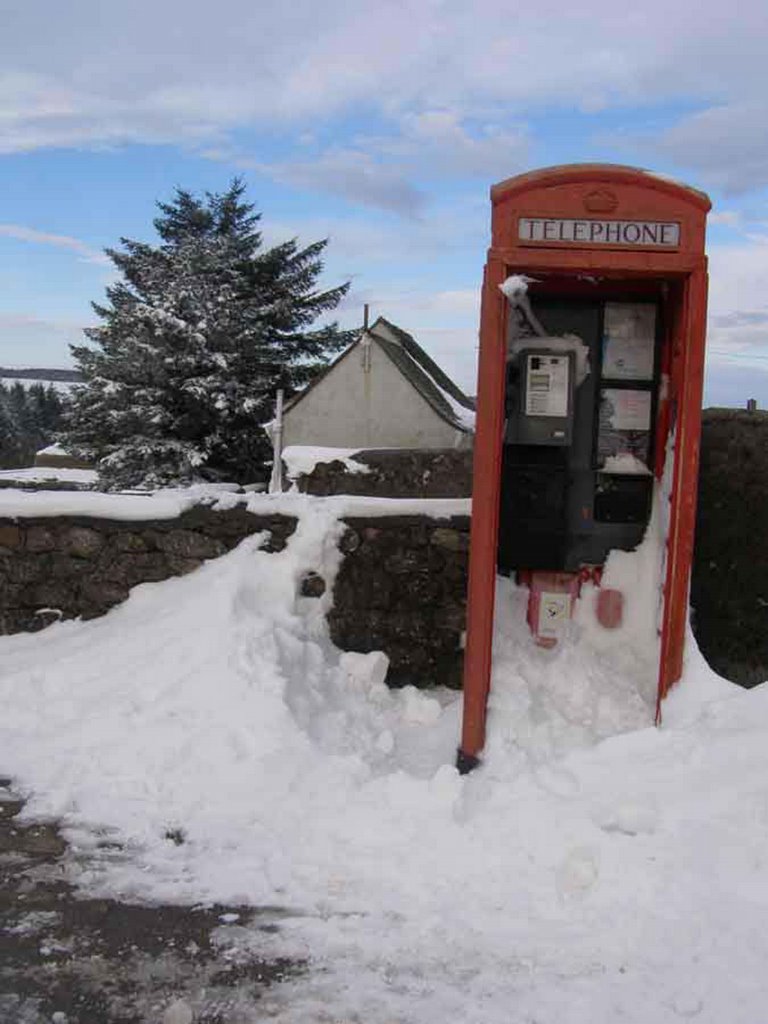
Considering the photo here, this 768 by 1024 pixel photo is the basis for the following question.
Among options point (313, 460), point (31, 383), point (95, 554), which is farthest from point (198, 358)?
point (31, 383)

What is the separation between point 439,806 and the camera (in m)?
3.67

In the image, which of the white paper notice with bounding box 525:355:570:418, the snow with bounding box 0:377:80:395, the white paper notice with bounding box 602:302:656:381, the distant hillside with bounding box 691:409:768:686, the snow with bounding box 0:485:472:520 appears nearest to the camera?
the white paper notice with bounding box 525:355:570:418

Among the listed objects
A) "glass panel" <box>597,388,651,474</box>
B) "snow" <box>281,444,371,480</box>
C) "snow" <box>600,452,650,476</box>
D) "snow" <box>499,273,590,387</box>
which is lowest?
"snow" <box>281,444,371,480</box>

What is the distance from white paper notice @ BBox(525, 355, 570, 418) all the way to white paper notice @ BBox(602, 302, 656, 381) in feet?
0.93

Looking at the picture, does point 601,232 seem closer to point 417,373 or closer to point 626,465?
point 626,465

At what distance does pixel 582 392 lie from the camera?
4.72 m

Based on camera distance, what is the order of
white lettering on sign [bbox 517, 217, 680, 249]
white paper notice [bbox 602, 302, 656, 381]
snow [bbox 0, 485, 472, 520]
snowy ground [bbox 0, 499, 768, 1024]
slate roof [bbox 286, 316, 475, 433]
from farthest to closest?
slate roof [bbox 286, 316, 475, 433]
snow [bbox 0, 485, 472, 520]
white paper notice [bbox 602, 302, 656, 381]
white lettering on sign [bbox 517, 217, 680, 249]
snowy ground [bbox 0, 499, 768, 1024]

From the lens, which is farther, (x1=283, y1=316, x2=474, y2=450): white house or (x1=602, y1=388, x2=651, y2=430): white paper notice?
(x1=283, y1=316, x2=474, y2=450): white house

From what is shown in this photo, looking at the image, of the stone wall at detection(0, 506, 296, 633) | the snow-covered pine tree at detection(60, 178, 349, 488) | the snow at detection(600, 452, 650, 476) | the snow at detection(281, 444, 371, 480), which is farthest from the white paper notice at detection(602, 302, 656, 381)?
the snow-covered pine tree at detection(60, 178, 349, 488)

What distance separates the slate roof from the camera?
23562 mm

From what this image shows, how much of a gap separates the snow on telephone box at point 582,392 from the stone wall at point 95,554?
149 centimetres

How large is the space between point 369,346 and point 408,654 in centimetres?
1940

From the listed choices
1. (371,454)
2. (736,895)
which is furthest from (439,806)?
(371,454)

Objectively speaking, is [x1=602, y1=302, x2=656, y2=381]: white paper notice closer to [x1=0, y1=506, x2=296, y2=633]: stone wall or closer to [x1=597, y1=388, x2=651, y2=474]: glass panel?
[x1=597, y1=388, x2=651, y2=474]: glass panel
